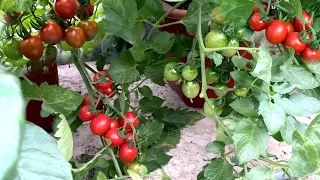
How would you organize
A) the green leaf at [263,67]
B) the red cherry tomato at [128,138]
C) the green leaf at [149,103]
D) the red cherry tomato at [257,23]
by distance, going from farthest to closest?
the green leaf at [149,103], the red cherry tomato at [128,138], the red cherry tomato at [257,23], the green leaf at [263,67]

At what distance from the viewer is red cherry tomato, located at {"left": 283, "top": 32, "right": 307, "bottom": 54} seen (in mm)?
554

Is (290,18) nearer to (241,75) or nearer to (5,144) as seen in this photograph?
(241,75)

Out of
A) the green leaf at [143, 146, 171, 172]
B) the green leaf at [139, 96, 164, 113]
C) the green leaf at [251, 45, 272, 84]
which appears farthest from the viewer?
the green leaf at [139, 96, 164, 113]

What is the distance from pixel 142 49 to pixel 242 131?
245 millimetres

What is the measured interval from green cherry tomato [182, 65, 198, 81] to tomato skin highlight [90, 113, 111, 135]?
155 millimetres

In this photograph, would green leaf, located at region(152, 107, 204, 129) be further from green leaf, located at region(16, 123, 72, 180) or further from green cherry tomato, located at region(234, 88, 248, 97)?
green leaf, located at region(16, 123, 72, 180)

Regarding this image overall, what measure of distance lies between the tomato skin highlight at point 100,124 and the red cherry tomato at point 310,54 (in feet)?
Result: 1.10

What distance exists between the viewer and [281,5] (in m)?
0.57

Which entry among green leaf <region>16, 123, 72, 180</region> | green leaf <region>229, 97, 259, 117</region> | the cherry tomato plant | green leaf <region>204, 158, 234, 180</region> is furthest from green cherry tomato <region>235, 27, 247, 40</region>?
green leaf <region>16, 123, 72, 180</region>

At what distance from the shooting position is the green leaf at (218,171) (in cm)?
64

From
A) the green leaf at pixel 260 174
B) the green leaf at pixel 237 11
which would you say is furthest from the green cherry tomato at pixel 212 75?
the green leaf at pixel 260 174

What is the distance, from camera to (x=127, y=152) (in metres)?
0.68

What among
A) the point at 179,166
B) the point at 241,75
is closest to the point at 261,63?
the point at 241,75

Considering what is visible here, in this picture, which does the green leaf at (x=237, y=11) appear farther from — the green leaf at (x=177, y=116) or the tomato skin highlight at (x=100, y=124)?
the green leaf at (x=177, y=116)
